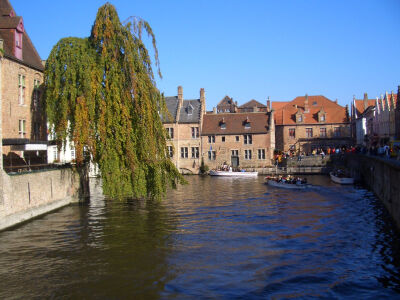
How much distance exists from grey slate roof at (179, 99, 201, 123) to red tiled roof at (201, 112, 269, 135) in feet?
5.94

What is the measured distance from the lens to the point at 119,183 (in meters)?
20.4


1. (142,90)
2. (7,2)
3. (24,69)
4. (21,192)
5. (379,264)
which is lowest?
(379,264)

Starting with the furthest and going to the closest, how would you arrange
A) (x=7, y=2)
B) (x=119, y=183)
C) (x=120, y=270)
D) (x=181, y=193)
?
(x=181, y=193) < (x=7, y=2) < (x=119, y=183) < (x=120, y=270)

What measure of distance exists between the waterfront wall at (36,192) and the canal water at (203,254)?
0.59m

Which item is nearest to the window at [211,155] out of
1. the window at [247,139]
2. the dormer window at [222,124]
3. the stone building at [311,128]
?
the dormer window at [222,124]

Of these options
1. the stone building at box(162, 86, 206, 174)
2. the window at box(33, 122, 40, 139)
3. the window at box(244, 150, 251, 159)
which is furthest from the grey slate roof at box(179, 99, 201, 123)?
the window at box(33, 122, 40, 139)

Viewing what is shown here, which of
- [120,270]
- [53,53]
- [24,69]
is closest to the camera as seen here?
[120,270]

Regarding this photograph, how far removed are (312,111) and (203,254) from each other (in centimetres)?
5255

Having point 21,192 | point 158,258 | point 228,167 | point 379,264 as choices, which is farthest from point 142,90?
point 228,167

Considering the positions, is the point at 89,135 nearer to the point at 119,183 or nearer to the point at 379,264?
the point at 119,183

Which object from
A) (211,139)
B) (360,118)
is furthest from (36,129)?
(360,118)

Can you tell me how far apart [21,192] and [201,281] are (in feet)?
36.2

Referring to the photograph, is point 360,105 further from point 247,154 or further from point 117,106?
point 117,106

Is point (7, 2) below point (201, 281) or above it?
above
